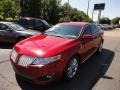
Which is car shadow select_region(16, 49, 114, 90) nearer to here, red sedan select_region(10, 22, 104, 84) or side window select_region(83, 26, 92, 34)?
A: red sedan select_region(10, 22, 104, 84)

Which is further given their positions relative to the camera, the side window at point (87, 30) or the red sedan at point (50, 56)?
the side window at point (87, 30)

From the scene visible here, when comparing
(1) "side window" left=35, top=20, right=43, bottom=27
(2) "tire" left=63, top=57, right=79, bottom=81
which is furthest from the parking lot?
(1) "side window" left=35, top=20, right=43, bottom=27

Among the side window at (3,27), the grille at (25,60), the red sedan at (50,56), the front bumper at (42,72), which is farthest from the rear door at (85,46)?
the side window at (3,27)

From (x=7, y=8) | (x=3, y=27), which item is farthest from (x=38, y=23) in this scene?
(x=7, y=8)

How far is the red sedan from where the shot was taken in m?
4.52

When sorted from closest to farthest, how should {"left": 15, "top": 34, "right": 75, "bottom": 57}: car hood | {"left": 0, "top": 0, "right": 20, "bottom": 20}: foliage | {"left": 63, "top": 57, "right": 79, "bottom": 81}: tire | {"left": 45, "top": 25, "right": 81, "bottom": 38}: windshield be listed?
{"left": 15, "top": 34, "right": 75, "bottom": 57}: car hood < {"left": 63, "top": 57, "right": 79, "bottom": 81}: tire < {"left": 45, "top": 25, "right": 81, "bottom": 38}: windshield < {"left": 0, "top": 0, "right": 20, "bottom": 20}: foliage

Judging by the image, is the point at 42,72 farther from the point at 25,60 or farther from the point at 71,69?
the point at 71,69

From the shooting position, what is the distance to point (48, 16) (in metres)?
48.0

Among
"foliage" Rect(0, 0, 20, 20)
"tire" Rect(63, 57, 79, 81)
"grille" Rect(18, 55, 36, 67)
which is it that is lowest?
"tire" Rect(63, 57, 79, 81)

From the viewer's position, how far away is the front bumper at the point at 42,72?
446 cm

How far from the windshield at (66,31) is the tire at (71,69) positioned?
863mm

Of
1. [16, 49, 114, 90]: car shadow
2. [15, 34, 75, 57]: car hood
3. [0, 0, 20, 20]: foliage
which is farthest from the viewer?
[0, 0, 20, 20]: foliage

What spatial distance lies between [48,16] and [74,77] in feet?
141

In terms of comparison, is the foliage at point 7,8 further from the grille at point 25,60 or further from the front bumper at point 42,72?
the front bumper at point 42,72
